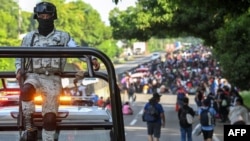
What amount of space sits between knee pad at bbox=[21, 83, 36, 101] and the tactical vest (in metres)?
0.11

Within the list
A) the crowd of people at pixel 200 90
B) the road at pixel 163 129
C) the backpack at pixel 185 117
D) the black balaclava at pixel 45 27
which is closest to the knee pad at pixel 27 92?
the black balaclava at pixel 45 27

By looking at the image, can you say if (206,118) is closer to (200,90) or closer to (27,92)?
(27,92)

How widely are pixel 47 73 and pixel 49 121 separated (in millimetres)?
271

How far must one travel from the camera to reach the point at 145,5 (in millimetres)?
29859

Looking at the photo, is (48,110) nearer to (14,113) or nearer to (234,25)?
(14,113)

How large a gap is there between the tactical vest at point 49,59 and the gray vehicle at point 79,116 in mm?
125

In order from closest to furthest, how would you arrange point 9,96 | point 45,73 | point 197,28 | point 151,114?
point 45,73 < point 9,96 < point 151,114 < point 197,28

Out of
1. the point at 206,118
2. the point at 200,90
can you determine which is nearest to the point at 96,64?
the point at 206,118

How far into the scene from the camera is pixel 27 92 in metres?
3.63

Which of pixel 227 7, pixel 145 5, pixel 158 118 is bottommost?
Result: pixel 158 118

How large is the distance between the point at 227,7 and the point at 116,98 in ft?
24.4

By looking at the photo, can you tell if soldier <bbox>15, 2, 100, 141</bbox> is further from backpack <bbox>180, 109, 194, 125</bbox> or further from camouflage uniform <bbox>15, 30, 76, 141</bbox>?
backpack <bbox>180, 109, 194, 125</bbox>

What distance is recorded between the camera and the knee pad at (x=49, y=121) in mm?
3557

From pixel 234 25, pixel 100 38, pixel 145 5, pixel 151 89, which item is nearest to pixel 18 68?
pixel 234 25
